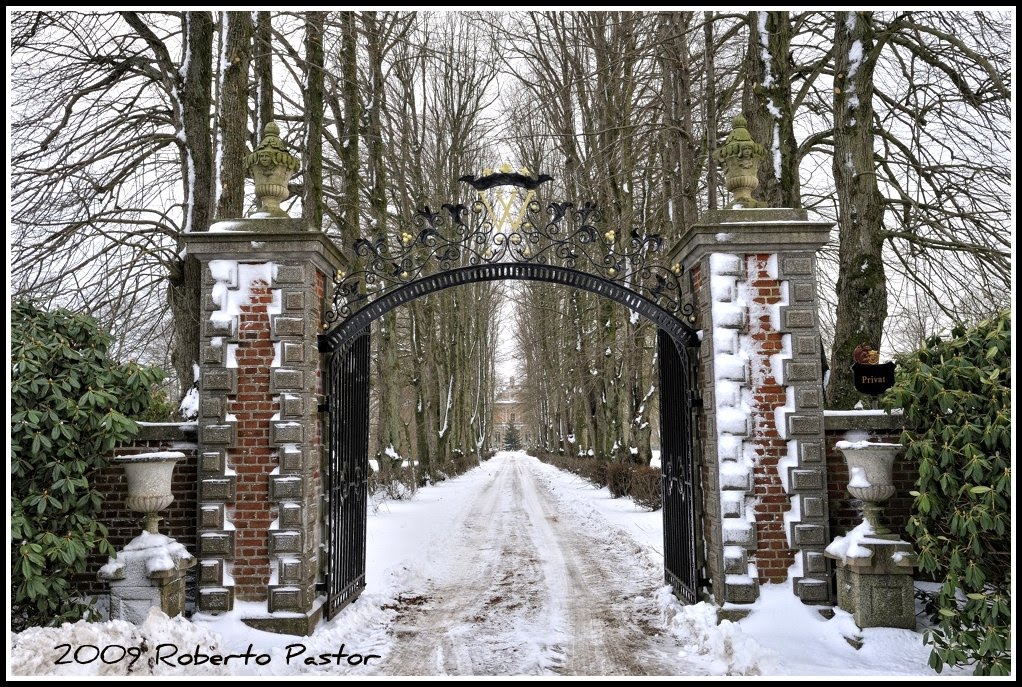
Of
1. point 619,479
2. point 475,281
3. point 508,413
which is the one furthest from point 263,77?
point 508,413

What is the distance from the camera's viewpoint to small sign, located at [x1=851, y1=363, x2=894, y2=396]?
6777mm

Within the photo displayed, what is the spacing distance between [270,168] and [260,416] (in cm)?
255

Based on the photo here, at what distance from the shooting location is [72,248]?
938cm

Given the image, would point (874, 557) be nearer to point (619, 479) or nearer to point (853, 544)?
point (853, 544)

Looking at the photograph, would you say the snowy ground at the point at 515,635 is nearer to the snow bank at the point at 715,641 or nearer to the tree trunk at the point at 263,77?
the snow bank at the point at 715,641

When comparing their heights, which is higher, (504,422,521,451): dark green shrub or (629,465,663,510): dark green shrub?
(629,465,663,510): dark green shrub

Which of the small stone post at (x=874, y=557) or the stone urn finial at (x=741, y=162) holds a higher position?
the stone urn finial at (x=741, y=162)

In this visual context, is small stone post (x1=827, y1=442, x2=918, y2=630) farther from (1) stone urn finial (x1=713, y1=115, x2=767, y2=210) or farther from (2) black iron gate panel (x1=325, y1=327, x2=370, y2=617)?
(2) black iron gate panel (x1=325, y1=327, x2=370, y2=617)

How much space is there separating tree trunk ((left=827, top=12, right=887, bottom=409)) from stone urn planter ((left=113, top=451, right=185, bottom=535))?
814 cm

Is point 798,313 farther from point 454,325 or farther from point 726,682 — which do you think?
point 454,325

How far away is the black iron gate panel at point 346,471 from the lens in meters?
7.17

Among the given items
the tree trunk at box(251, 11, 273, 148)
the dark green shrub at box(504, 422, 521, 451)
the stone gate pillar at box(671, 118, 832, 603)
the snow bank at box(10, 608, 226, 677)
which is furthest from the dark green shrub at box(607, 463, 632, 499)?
the dark green shrub at box(504, 422, 521, 451)

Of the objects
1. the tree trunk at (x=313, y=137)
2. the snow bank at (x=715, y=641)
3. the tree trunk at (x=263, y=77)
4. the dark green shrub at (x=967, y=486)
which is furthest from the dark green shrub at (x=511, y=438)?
the dark green shrub at (x=967, y=486)

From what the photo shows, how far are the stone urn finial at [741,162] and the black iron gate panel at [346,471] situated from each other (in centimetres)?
443
